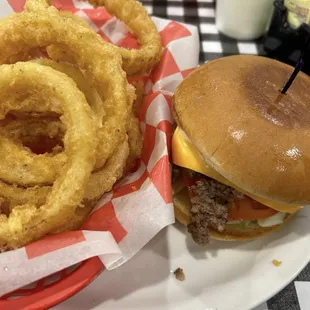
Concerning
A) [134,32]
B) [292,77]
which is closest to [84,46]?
[134,32]

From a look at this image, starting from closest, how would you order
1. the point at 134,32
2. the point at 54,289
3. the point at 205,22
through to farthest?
the point at 54,289
the point at 134,32
the point at 205,22

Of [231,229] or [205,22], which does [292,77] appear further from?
[205,22]

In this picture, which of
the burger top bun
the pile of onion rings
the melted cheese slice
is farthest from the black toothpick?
the pile of onion rings

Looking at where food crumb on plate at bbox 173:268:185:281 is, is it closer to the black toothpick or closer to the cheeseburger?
the cheeseburger

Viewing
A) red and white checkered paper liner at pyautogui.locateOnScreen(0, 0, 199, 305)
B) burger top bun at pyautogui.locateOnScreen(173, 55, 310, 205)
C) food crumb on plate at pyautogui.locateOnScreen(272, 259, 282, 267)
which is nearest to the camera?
red and white checkered paper liner at pyautogui.locateOnScreen(0, 0, 199, 305)

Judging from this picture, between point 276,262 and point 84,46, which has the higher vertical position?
point 84,46
